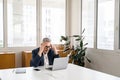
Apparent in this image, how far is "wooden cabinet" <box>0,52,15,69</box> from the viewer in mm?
4453

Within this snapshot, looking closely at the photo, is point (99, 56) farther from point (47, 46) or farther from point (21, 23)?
point (21, 23)

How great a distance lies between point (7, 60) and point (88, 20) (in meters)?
2.59

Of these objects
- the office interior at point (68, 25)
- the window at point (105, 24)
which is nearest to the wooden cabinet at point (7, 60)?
the office interior at point (68, 25)

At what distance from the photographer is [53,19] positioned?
5.51m

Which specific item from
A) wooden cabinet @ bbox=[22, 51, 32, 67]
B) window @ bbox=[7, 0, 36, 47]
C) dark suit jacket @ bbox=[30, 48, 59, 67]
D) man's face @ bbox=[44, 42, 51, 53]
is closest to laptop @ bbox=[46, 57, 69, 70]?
dark suit jacket @ bbox=[30, 48, 59, 67]

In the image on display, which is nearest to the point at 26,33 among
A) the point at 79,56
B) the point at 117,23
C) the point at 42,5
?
the point at 42,5

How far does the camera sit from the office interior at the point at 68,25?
162 inches

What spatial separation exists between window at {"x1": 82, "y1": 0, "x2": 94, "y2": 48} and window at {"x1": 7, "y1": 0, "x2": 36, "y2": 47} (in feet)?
5.14

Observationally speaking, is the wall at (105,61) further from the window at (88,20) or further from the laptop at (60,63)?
the laptop at (60,63)

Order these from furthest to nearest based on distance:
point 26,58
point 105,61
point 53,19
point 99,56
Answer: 1. point 53,19
2. point 26,58
3. point 99,56
4. point 105,61

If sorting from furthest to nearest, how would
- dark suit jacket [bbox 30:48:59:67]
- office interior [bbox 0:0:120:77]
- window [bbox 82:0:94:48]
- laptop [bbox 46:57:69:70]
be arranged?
window [bbox 82:0:94:48] → office interior [bbox 0:0:120:77] → dark suit jacket [bbox 30:48:59:67] → laptop [bbox 46:57:69:70]

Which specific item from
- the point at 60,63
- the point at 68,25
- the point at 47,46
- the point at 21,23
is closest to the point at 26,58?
the point at 21,23

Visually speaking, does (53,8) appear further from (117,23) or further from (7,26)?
(117,23)

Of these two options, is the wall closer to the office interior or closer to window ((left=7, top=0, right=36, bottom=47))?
the office interior
